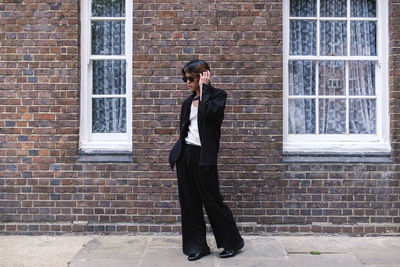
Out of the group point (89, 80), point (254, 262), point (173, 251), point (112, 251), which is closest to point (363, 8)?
point (254, 262)

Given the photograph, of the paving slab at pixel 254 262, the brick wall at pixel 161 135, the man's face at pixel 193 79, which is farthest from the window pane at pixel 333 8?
the paving slab at pixel 254 262

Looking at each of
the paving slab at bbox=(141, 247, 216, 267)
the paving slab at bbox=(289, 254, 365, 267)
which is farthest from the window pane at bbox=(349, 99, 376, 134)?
the paving slab at bbox=(141, 247, 216, 267)

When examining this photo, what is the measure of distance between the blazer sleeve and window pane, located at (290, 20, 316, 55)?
1.87m

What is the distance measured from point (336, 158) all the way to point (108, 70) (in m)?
3.25

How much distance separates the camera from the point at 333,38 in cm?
567

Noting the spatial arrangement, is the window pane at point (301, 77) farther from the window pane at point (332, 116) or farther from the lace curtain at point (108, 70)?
the lace curtain at point (108, 70)

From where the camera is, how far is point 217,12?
543 centimetres

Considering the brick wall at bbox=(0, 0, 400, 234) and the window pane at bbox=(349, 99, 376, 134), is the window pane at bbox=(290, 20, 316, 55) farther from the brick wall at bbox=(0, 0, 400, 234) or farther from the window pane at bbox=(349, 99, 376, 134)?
the window pane at bbox=(349, 99, 376, 134)

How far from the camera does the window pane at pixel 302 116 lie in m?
5.66

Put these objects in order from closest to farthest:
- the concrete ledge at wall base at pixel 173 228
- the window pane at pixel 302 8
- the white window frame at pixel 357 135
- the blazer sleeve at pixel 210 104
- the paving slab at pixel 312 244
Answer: the blazer sleeve at pixel 210 104 < the paving slab at pixel 312 244 < the concrete ledge at wall base at pixel 173 228 < the white window frame at pixel 357 135 < the window pane at pixel 302 8

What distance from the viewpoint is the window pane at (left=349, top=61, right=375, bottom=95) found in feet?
18.6

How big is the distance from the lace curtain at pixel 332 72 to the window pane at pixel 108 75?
7.50 ft

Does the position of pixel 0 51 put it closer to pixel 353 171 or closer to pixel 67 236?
pixel 67 236

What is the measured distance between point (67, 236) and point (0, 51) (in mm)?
2561
